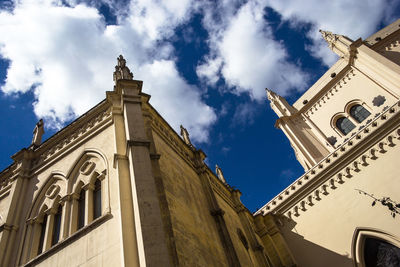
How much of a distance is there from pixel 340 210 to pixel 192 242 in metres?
9.36

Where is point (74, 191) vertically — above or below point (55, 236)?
above

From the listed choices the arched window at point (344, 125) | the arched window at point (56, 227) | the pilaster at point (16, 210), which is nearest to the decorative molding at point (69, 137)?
the pilaster at point (16, 210)

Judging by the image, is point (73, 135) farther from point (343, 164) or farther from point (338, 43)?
point (338, 43)

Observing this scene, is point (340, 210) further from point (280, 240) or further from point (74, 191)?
point (74, 191)

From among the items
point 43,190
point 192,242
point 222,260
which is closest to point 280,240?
point 222,260

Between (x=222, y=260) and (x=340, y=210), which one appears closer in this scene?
(x=222, y=260)

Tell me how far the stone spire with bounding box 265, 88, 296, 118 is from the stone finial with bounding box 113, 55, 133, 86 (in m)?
17.6

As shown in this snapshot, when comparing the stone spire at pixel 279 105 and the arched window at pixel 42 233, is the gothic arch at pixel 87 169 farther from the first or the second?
the stone spire at pixel 279 105

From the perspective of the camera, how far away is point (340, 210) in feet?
45.0

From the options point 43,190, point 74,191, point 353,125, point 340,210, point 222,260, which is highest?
point 353,125

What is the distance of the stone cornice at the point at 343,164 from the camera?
13.8 meters

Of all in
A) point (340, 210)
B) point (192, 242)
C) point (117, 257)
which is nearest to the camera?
point (117, 257)

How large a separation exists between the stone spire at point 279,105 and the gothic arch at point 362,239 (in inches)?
574

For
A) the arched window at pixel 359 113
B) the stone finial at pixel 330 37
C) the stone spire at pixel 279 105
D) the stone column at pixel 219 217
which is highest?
the stone finial at pixel 330 37
